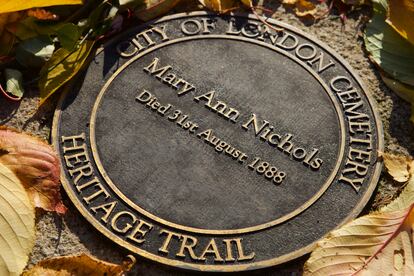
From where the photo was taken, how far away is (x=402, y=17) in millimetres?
2861

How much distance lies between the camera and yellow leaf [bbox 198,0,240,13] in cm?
318

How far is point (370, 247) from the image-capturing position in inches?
92.6

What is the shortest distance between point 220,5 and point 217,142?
0.81 meters

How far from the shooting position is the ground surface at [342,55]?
8.14ft

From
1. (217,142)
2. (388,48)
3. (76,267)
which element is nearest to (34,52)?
(217,142)

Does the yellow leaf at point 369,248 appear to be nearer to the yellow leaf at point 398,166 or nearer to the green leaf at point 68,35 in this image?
the yellow leaf at point 398,166

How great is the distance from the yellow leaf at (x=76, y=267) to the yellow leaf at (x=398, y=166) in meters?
1.12

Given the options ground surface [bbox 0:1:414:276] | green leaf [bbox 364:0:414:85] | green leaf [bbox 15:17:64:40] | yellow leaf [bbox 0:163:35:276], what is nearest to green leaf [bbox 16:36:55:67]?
green leaf [bbox 15:17:64:40]

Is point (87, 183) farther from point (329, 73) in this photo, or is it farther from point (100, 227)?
point (329, 73)

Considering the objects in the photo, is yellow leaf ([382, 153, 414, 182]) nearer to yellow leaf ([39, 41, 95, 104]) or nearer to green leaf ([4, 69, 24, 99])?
yellow leaf ([39, 41, 95, 104])

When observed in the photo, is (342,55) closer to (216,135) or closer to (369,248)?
(216,135)

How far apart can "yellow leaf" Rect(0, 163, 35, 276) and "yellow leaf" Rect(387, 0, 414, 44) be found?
176 centimetres

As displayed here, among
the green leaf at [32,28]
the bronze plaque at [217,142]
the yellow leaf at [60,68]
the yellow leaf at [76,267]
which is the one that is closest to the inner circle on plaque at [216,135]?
the bronze plaque at [217,142]

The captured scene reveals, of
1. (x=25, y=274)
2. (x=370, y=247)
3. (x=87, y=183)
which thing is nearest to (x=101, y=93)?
(x=87, y=183)
